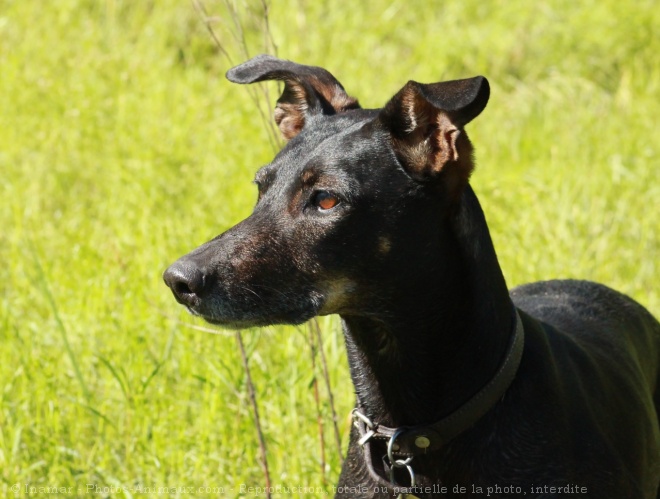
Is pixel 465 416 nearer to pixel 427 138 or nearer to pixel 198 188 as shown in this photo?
pixel 427 138

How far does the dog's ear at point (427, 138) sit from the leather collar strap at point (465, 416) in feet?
1.62

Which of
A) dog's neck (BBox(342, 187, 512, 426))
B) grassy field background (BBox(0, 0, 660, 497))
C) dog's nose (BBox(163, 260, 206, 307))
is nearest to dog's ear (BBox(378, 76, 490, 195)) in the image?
dog's neck (BBox(342, 187, 512, 426))

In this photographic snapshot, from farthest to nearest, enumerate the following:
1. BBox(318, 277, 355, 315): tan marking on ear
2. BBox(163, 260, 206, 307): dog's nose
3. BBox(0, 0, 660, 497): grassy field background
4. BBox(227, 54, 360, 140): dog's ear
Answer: BBox(0, 0, 660, 497): grassy field background, BBox(227, 54, 360, 140): dog's ear, BBox(318, 277, 355, 315): tan marking on ear, BBox(163, 260, 206, 307): dog's nose

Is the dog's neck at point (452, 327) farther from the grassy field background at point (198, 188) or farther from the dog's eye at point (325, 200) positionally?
the grassy field background at point (198, 188)

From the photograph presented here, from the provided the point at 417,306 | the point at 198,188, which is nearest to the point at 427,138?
the point at 417,306

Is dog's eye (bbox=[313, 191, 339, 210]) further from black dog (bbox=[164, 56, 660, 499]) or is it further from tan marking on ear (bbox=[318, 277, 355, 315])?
tan marking on ear (bbox=[318, 277, 355, 315])

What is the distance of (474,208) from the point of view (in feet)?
11.0

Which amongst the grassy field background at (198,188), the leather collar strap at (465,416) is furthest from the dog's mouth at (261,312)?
the grassy field background at (198,188)

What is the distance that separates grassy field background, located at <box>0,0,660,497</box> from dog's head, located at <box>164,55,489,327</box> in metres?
1.26

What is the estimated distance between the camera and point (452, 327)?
3.29m

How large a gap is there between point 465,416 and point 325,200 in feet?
2.57

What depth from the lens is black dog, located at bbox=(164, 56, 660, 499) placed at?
10.5ft

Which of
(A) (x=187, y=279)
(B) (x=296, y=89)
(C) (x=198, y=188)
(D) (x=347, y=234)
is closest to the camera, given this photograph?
(A) (x=187, y=279)

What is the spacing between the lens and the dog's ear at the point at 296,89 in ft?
12.1
